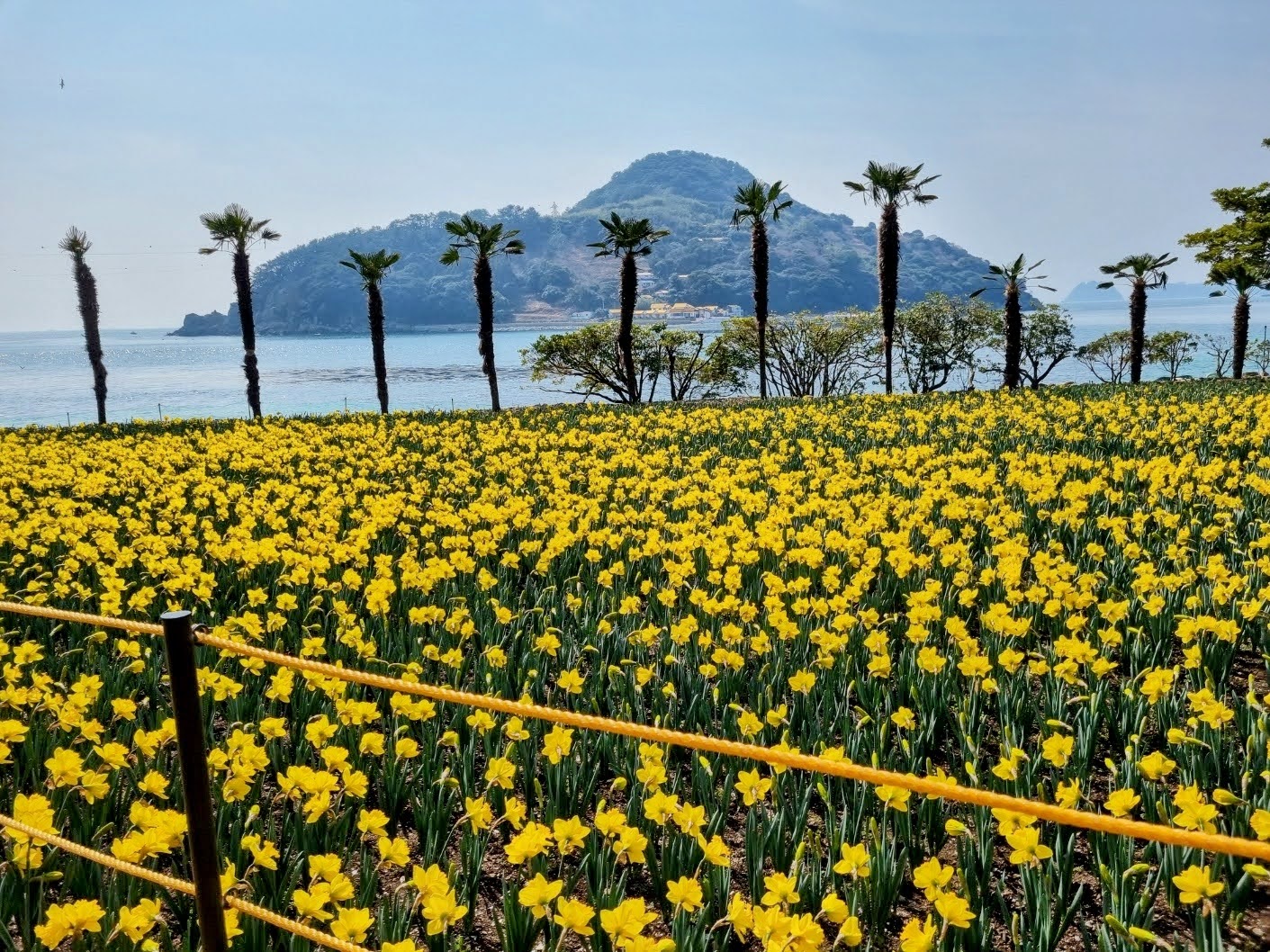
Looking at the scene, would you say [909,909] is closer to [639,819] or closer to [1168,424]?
[639,819]

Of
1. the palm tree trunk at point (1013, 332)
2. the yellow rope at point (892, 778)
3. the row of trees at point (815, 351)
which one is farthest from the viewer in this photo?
the row of trees at point (815, 351)

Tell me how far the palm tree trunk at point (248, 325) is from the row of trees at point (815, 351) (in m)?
12.8

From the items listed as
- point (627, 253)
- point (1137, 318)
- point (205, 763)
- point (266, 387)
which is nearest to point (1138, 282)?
point (1137, 318)

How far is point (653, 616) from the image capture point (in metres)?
5.80

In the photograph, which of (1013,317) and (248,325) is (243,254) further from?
(1013,317)

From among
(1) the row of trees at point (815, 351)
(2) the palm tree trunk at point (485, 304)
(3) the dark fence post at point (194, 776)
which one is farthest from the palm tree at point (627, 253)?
(3) the dark fence post at point (194, 776)

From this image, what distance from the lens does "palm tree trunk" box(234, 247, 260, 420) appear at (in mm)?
30781

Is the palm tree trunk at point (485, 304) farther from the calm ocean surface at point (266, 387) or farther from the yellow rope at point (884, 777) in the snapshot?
the yellow rope at point (884, 777)

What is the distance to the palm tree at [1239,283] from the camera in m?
34.0

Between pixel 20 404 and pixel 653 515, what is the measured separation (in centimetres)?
11367

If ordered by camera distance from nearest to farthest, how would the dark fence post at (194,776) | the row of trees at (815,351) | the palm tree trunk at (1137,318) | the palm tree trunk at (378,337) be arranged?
1. the dark fence post at (194,776)
2. the palm tree trunk at (378,337)
3. the palm tree trunk at (1137,318)
4. the row of trees at (815,351)

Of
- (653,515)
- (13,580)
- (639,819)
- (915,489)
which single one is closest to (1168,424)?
(915,489)

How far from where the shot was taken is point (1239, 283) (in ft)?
119

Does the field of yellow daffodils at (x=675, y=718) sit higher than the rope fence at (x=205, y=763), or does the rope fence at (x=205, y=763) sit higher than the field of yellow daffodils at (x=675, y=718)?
the rope fence at (x=205, y=763)
